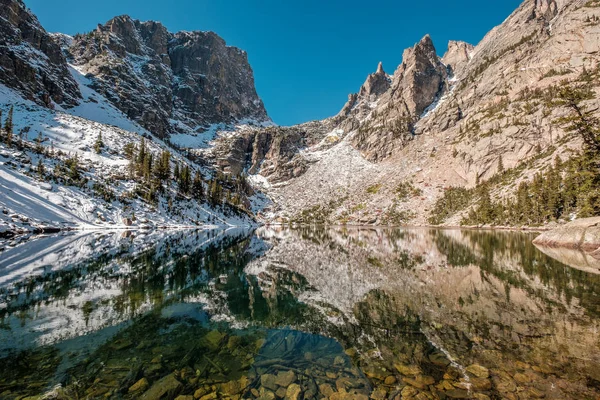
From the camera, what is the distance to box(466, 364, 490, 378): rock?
7660mm

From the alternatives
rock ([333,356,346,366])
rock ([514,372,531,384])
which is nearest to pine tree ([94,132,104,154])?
rock ([333,356,346,366])

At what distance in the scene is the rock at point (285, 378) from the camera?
293 inches

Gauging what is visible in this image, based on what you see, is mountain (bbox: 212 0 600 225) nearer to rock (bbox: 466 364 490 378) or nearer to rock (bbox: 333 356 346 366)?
rock (bbox: 466 364 490 378)

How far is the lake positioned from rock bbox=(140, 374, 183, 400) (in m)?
0.04

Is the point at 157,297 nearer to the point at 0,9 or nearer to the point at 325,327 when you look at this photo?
the point at 325,327

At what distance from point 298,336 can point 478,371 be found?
19.7 ft

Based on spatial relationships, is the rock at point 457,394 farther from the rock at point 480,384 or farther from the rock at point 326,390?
the rock at point 326,390

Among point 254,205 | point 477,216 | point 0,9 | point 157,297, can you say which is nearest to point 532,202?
point 477,216

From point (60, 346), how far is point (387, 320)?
12318 millimetres

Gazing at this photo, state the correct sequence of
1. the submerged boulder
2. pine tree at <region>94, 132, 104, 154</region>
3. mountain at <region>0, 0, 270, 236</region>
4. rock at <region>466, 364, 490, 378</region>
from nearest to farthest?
1. rock at <region>466, 364, 490, 378</region>
2. the submerged boulder
3. mountain at <region>0, 0, 270, 236</region>
4. pine tree at <region>94, 132, 104, 154</region>

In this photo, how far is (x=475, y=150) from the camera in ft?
469

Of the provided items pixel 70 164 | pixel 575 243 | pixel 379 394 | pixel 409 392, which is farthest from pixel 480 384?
pixel 70 164

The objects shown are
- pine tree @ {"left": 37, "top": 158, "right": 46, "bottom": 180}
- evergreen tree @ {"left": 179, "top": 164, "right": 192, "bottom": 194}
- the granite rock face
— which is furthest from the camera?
the granite rock face

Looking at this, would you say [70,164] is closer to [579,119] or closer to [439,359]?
[439,359]
